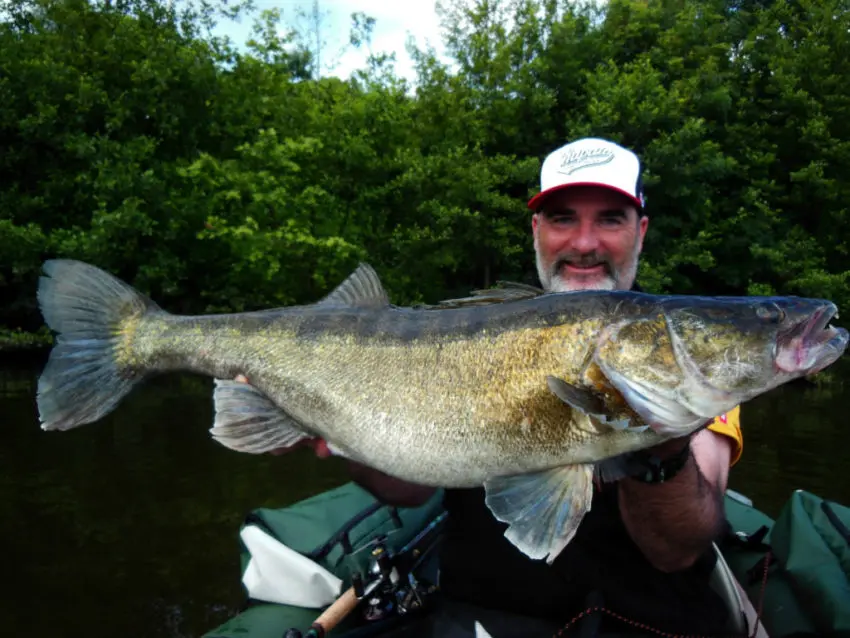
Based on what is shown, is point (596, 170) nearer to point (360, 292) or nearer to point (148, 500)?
point (360, 292)

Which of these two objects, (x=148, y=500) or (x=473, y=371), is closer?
(x=473, y=371)

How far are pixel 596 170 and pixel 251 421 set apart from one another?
2093 millimetres

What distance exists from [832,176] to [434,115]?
1440 centimetres

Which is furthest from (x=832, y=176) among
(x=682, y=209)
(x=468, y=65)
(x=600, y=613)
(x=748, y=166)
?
(x=600, y=613)

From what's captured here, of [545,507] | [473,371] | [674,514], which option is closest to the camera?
[545,507]

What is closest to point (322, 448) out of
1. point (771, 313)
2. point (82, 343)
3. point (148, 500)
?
point (82, 343)

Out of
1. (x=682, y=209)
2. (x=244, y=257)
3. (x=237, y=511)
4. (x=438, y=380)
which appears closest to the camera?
(x=438, y=380)

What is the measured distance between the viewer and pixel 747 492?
811 centimetres

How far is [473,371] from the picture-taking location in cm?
215

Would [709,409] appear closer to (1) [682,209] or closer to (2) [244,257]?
(2) [244,257]

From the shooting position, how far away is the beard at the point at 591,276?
347 cm

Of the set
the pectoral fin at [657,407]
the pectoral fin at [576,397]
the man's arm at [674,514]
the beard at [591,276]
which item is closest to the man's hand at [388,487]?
the man's arm at [674,514]

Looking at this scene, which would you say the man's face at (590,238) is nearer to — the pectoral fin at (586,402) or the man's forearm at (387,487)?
the man's forearm at (387,487)

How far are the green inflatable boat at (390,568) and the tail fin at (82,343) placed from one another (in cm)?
123
